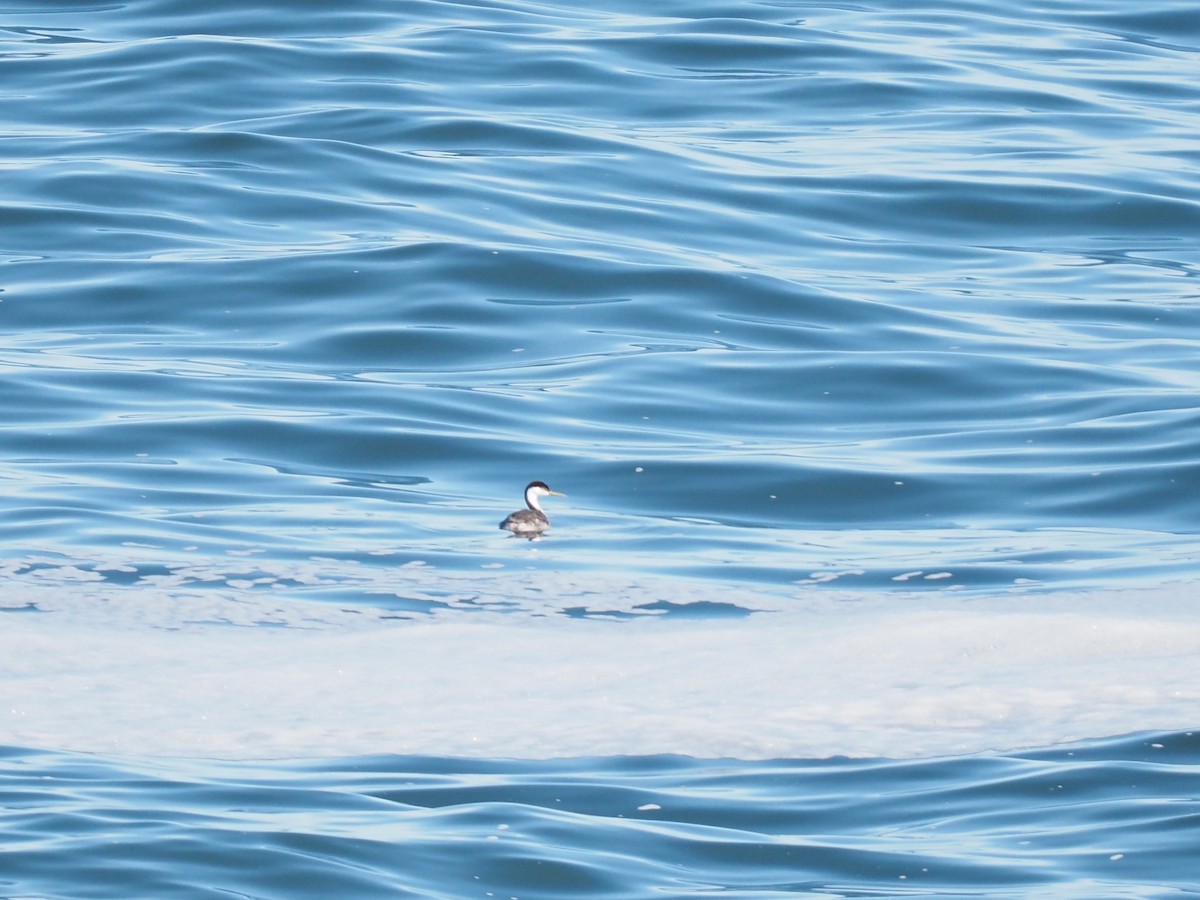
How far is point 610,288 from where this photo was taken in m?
12.1

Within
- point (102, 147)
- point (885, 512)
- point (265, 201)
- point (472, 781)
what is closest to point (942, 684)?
point (472, 781)

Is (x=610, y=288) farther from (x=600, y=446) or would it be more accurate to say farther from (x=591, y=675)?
(x=591, y=675)

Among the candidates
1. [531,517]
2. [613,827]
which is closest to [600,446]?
[531,517]

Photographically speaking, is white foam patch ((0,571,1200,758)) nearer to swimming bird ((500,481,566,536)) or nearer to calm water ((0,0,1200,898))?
calm water ((0,0,1200,898))

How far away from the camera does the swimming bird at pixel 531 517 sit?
8489 millimetres

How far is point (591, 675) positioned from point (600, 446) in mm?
3689

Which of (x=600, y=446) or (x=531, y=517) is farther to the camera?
(x=600, y=446)

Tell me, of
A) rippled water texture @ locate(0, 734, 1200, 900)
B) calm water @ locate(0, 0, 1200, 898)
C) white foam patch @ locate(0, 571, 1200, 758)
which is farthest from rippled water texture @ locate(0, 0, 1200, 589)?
rippled water texture @ locate(0, 734, 1200, 900)

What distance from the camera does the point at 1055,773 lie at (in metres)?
5.06

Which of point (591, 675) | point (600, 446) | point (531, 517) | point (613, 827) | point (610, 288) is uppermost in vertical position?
point (610, 288)

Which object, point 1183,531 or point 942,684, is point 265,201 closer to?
point 1183,531

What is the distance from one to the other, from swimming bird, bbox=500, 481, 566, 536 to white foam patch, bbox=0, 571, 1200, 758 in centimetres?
91

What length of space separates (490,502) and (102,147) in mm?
6055

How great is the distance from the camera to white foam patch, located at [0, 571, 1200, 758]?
5473 millimetres
